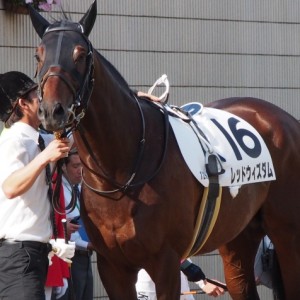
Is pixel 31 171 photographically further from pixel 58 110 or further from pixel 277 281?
pixel 277 281

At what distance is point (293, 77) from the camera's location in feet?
35.9

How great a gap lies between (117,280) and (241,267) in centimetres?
164

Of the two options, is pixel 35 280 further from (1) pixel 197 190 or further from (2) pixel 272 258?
(2) pixel 272 258

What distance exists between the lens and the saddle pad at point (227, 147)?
6074 millimetres

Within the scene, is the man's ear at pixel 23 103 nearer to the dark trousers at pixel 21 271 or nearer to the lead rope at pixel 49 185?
the lead rope at pixel 49 185

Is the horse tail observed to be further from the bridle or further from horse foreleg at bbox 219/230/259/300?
the bridle

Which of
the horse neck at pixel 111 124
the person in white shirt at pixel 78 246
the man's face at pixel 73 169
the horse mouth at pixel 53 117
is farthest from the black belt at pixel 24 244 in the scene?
the man's face at pixel 73 169

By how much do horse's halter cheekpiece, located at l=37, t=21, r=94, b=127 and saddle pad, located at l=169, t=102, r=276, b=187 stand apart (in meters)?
0.87

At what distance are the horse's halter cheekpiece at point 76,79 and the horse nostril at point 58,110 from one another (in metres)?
0.06

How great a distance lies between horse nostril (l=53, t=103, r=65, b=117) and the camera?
16.4ft

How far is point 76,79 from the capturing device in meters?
5.19

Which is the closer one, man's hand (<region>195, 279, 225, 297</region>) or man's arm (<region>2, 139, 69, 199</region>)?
man's arm (<region>2, 139, 69, 199</region>)

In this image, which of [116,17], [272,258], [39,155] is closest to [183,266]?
[272,258]

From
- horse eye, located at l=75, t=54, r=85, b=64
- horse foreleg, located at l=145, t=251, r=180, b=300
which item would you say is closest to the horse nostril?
horse eye, located at l=75, t=54, r=85, b=64
